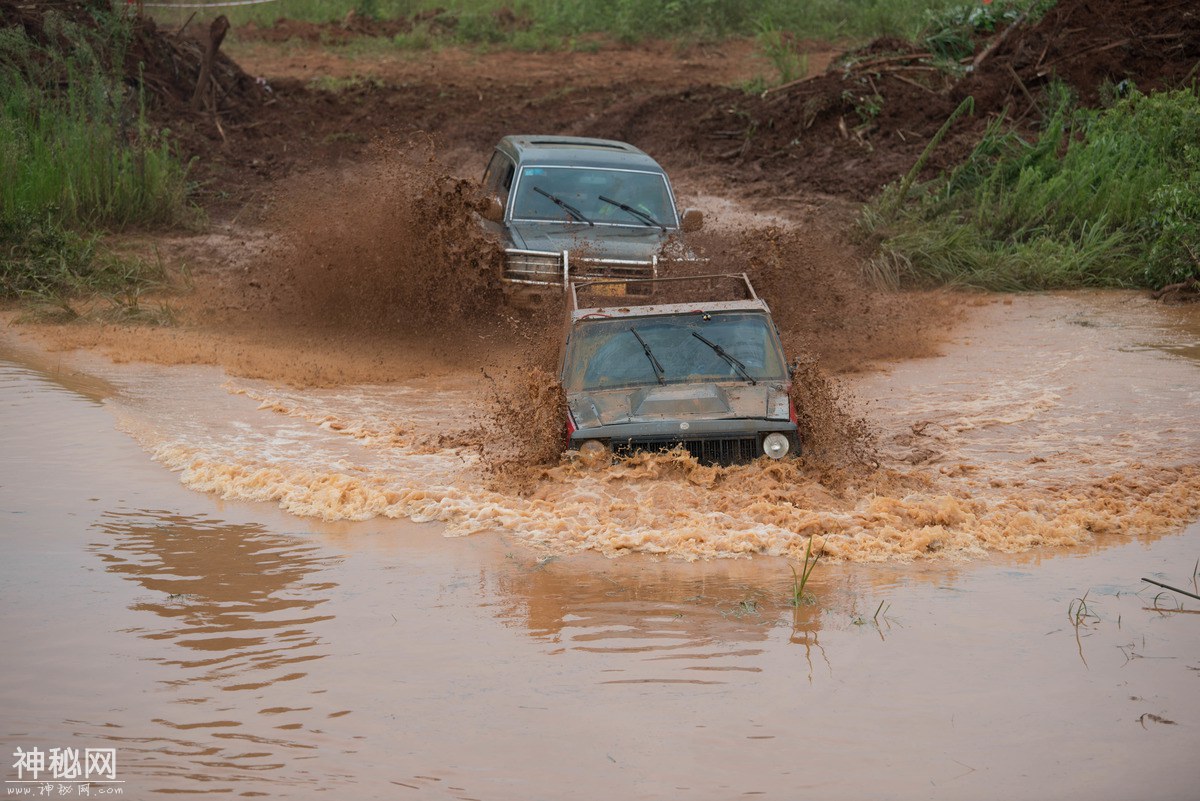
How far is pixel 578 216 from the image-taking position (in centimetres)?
1224

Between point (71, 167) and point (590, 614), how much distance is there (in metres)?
11.6

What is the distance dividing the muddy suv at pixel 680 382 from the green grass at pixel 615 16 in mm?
18605

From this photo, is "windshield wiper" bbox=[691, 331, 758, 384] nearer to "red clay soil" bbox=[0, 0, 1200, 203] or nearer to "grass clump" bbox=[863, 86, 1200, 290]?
"grass clump" bbox=[863, 86, 1200, 290]

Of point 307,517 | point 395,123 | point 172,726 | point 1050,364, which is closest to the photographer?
point 172,726

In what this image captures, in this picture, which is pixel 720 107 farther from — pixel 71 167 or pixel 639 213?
pixel 71 167

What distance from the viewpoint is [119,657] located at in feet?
18.8

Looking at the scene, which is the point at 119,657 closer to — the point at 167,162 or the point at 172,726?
the point at 172,726

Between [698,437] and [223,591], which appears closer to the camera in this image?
[223,591]

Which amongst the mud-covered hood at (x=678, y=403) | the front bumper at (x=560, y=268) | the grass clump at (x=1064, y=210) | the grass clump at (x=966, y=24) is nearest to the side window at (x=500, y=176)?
the front bumper at (x=560, y=268)

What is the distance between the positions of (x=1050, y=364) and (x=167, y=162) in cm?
1076

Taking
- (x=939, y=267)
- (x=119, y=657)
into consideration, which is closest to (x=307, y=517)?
(x=119, y=657)

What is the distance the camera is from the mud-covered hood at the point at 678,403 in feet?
25.8

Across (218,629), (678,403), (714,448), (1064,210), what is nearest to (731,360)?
(678,403)

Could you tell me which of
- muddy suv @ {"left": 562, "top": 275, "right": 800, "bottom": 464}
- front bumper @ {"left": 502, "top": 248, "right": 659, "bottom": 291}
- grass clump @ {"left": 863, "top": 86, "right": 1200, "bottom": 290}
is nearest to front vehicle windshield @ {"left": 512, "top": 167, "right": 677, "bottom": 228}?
front bumper @ {"left": 502, "top": 248, "right": 659, "bottom": 291}
